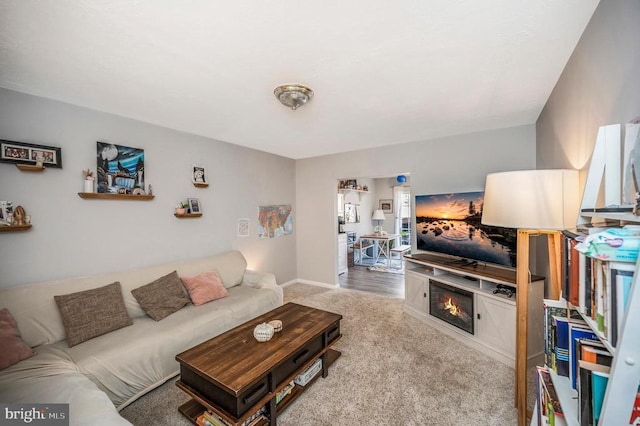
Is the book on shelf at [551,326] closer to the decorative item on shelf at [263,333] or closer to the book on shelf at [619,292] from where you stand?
the book on shelf at [619,292]

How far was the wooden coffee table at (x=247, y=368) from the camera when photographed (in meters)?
1.55

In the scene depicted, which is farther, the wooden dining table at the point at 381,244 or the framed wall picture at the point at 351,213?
the framed wall picture at the point at 351,213

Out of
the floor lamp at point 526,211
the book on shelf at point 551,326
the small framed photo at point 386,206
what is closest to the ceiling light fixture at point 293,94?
the floor lamp at point 526,211

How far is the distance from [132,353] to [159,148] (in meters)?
2.21

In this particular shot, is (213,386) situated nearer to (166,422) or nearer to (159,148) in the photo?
(166,422)

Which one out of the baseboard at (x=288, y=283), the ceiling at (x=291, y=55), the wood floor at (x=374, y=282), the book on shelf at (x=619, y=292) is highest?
the ceiling at (x=291, y=55)

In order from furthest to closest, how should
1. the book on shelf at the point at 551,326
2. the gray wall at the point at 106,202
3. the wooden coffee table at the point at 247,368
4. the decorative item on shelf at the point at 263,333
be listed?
1. the gray wall at the point at 106,202
2. the decorative item on shelf at the point at 263,333
3. the wooden coffee table at the point at 247,368
4. the book on shelf at the point at 551,326

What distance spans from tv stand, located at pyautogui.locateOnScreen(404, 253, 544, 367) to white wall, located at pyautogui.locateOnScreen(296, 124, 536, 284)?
1.16 metres

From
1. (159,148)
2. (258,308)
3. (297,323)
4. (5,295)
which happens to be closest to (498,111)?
(297,323)

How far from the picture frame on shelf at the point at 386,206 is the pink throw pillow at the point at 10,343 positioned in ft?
25.2

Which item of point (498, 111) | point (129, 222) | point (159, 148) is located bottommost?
point (129, 222)

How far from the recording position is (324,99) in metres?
2.33

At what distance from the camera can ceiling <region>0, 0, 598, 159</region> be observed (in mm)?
1294

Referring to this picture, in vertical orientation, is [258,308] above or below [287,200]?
below
